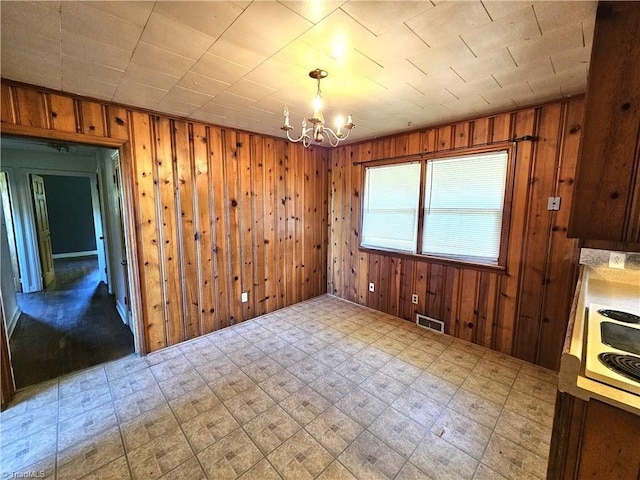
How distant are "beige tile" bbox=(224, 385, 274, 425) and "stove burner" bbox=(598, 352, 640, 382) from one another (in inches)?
78.2

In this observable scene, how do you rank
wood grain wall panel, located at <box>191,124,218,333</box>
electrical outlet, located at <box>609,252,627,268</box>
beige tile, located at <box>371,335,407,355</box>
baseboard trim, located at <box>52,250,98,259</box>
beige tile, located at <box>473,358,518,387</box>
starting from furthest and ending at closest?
1. baseboard trim, located at <box>52,250,98,259</box>
2. wood grain wall panel, located at <box>191,124,218,333</box>
3. beige tile, located at <box>371,335,407,355</box>
4. beige tile, located at <box>473,358,518,387</box>
5. electrical outlet, located at <box>609,252,627,268</box>

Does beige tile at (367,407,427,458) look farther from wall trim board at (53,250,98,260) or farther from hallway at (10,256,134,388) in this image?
wall trim board at (53,250,98,260)

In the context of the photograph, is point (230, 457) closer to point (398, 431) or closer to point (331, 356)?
point (398, 431)

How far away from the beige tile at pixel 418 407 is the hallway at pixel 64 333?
111 inches

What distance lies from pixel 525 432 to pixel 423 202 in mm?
2350

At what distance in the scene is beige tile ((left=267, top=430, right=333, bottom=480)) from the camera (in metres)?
1.52

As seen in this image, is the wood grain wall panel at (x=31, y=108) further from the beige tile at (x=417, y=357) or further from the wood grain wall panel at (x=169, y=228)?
the beige tile at (x=417, y=357)

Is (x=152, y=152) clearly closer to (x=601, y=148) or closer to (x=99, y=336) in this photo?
(x=99, y=336)

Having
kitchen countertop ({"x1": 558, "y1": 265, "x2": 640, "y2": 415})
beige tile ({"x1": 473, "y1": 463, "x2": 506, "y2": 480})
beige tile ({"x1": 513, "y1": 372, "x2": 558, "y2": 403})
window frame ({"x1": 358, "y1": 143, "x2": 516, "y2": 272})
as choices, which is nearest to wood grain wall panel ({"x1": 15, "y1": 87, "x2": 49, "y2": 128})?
window frame ({"x1": 358, "y1": 143, "x2": 516, "y2": 272})

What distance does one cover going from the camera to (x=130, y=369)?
2.50m

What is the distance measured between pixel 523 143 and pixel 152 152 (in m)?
3.69

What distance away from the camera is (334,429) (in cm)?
182

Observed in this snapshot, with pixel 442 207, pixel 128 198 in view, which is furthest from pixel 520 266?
pixel 128 198

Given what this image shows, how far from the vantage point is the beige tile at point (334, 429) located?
171 cm
